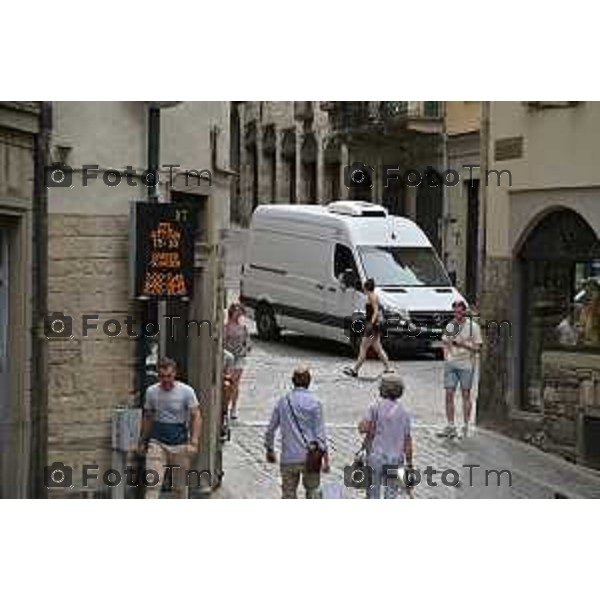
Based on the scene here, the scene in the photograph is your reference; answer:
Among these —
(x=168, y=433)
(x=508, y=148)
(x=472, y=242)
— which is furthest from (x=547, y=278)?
(x=168, y=433)

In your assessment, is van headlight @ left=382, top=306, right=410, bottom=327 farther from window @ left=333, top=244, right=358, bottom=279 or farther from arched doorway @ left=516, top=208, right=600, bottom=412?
arched doorway @ left=516, top=208, right=600, bottom=412

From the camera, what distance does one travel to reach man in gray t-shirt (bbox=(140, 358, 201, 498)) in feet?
20.3

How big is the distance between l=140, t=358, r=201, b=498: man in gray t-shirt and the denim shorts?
0.99 m

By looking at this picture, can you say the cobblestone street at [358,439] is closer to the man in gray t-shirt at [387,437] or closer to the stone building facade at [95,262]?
the man in gray t-shirt at [387,437]

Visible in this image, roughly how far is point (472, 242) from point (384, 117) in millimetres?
685

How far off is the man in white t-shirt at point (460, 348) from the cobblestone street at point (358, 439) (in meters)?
0.05

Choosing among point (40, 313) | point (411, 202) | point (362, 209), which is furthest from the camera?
point (362, 209)

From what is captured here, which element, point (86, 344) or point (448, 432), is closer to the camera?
point (86, 344)

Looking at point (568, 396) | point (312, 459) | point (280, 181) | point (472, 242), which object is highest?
point (280, 181)

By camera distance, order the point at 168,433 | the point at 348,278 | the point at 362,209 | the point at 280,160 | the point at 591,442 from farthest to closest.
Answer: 1. the point at 280,160
2. the point at 348,278
3. the point at 362,209
4. the point at 591,442
5. the point at 168,433

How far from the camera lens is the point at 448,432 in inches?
254

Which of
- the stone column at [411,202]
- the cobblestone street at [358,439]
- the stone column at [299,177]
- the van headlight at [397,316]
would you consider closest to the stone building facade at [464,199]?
the stone column at [411,202]

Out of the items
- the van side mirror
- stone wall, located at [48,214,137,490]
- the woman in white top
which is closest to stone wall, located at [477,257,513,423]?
the van side mirror

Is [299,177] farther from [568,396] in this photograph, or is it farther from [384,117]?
[568,396]
